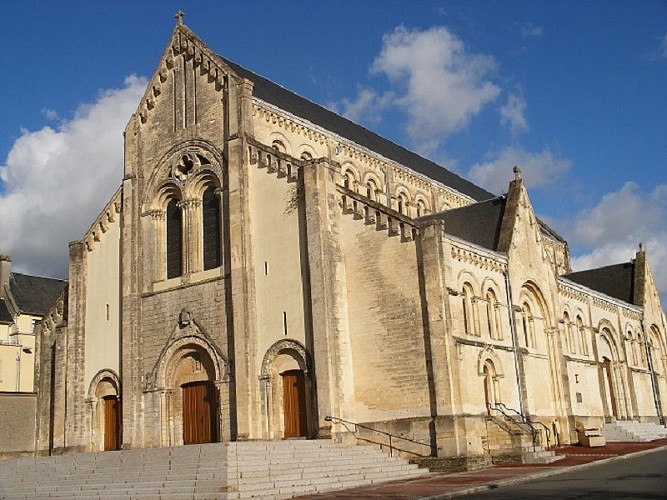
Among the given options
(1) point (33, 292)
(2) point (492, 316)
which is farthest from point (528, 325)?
(1) point (33, 292)

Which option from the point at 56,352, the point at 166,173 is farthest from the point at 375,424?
the point at 56,352

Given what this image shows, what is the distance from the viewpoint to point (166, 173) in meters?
34.3

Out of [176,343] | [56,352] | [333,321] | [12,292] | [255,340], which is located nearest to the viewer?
[333,321]

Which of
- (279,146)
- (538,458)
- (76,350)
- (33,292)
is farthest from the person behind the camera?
(33,292)

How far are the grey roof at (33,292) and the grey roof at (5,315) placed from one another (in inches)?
34.9

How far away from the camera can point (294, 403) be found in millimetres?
28578

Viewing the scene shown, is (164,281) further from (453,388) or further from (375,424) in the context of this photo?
(453,388)

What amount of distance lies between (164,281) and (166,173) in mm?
4871

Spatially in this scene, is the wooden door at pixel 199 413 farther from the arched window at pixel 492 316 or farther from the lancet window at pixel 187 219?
the arched window at pixel 492 316

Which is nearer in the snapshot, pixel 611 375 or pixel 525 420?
pixel 525 420

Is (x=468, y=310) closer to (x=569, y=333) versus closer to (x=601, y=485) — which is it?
(x=569, y=333)

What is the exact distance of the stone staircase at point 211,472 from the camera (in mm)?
19812

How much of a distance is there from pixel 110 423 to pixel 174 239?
8.65 meters

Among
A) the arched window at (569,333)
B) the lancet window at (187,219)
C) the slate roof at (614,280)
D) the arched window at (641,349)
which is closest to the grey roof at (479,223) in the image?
the arched window at (569,333)
